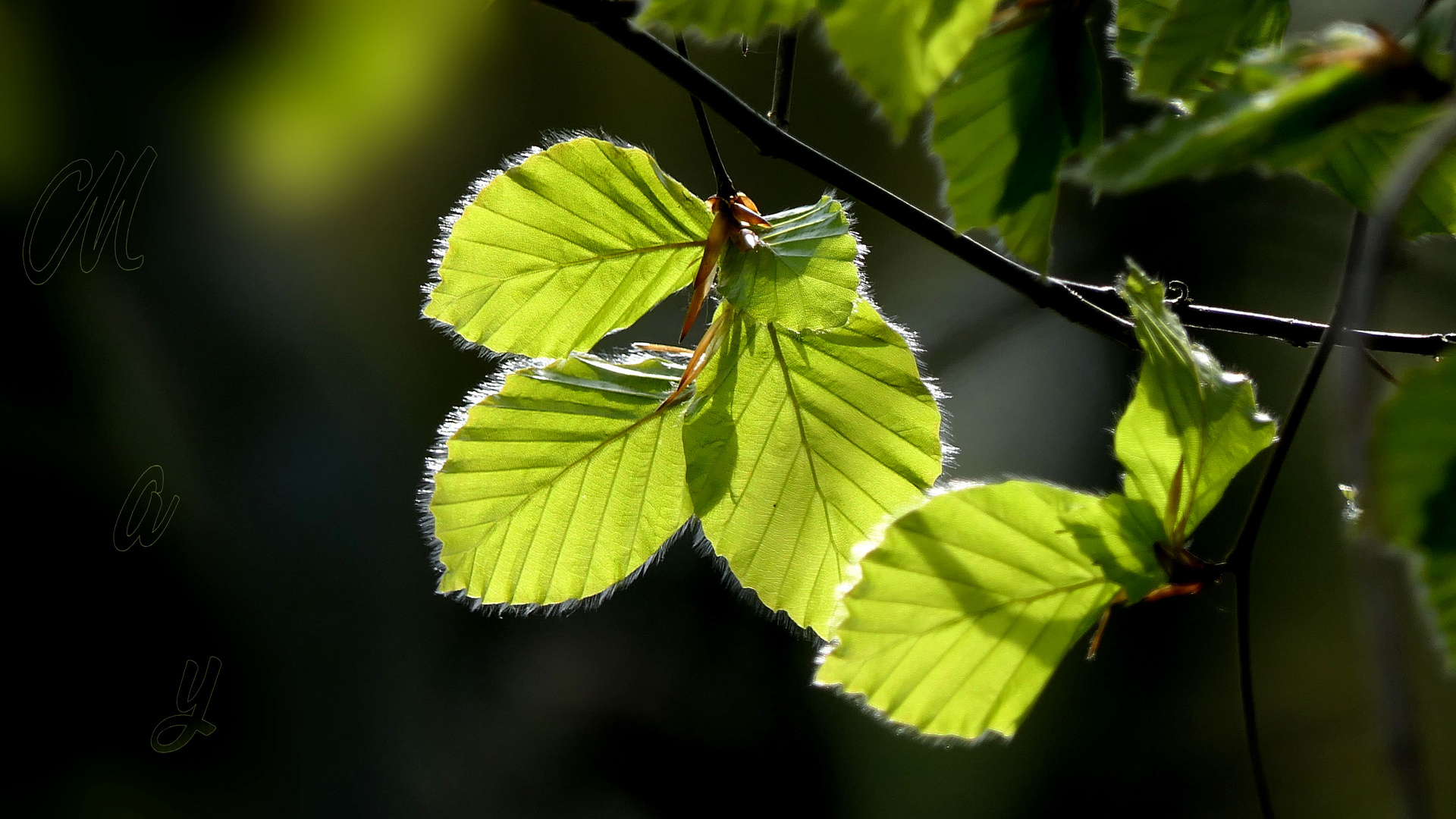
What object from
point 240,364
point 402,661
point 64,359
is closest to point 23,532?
point 64,359

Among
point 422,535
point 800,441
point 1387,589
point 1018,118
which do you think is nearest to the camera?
point 1387,589

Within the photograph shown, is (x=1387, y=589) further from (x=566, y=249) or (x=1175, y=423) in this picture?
(x=566, y=249)

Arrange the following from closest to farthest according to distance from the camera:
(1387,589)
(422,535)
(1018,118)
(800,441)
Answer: (1387,589) → (1018,118) → (800,441) → (422,535)

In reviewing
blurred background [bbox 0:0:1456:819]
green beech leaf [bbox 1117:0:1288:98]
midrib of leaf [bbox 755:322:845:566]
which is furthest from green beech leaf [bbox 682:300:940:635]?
blurred background [bbox 0:0:1456:819]

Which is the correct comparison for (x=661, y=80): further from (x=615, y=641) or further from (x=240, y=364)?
(x=615, y=641)

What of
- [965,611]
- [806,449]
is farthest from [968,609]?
[806,449]
